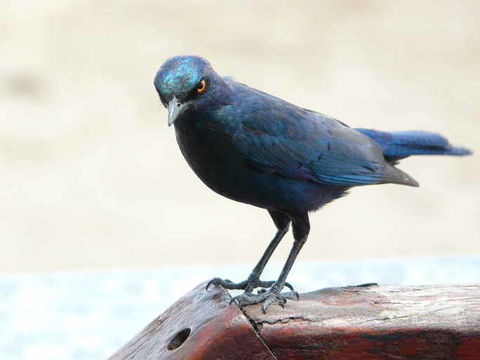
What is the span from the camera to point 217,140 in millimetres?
3418

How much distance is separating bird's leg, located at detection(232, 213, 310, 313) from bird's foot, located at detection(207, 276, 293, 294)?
0.10 meters

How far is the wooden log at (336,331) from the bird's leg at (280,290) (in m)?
0.03

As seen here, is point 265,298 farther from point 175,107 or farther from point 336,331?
point 175,107

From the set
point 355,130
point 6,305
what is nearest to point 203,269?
point 6,305

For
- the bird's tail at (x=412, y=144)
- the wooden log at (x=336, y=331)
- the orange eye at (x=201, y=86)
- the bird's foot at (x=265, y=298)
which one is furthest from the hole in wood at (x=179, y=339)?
the bird's tail at (x=412, y=144)

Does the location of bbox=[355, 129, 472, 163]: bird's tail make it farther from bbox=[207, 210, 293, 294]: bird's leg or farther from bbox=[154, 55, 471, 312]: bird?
bbox=[207, 210, 293, 294]: bird's leg

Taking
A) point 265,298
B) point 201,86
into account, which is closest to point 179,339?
point 265,298

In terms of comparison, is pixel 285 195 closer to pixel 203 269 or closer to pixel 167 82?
pixel 167 82

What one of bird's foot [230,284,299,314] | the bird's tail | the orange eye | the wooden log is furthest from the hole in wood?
the bird's tail

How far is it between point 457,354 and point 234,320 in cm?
63

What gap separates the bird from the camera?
3.29 metres

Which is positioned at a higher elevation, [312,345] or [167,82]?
[167,82]

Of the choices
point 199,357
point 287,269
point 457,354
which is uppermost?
point 287,269

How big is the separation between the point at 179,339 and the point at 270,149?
0.71 metres
